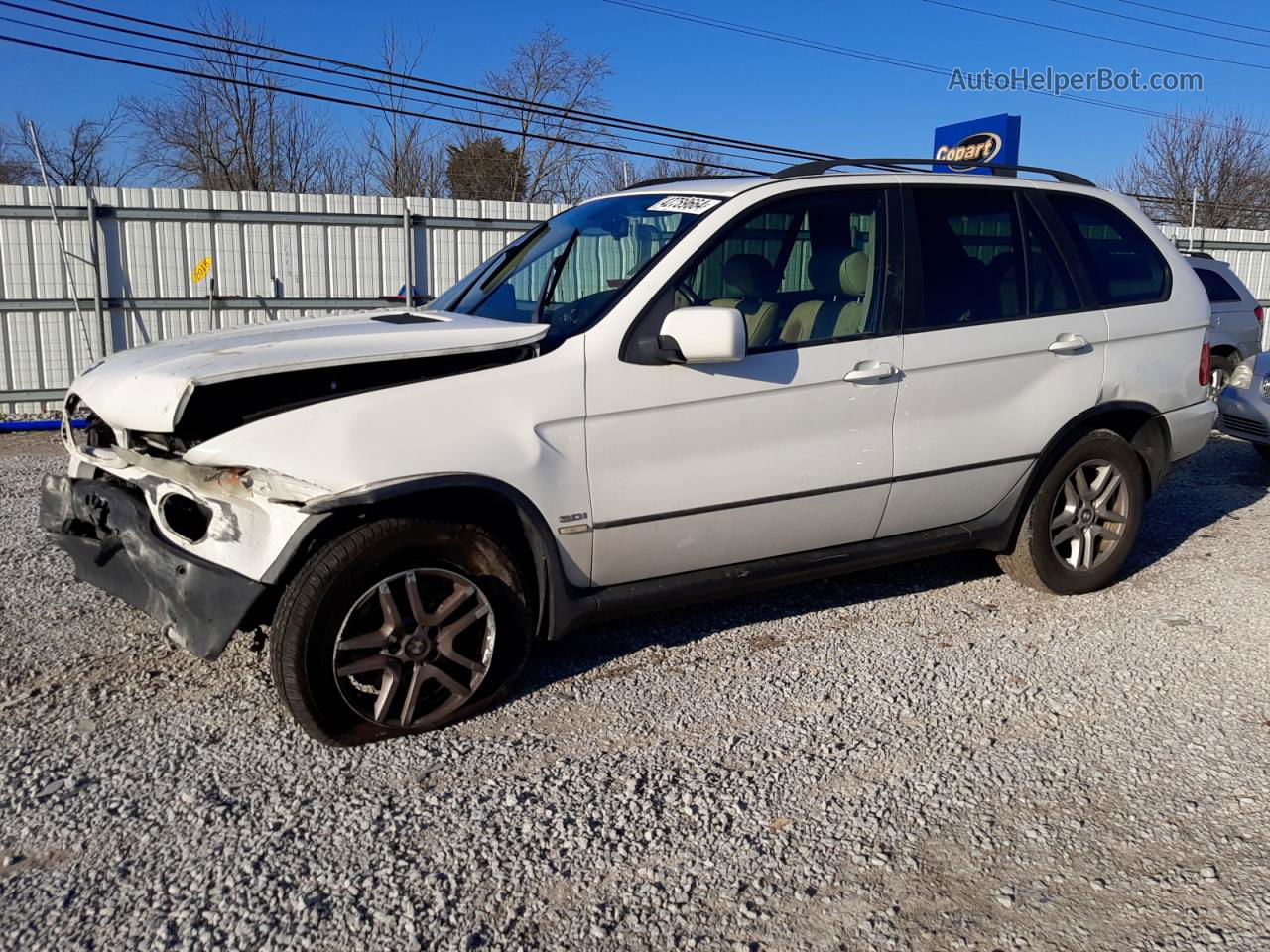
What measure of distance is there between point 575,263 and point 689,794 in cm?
229

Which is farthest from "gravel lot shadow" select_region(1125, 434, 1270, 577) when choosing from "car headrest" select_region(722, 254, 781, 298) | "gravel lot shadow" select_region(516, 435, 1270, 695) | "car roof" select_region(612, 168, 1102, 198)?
"car headrest" select_region(722, 254, 781, 298)

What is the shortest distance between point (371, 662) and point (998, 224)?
3.41m

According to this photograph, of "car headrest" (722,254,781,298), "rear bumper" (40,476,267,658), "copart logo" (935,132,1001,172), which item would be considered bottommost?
"rear bumper" (40,476,267,658)

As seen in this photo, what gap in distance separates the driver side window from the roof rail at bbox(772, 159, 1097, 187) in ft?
0.47

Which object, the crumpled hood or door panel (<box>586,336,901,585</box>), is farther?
door panel (<box>586,336,901,585</box>)

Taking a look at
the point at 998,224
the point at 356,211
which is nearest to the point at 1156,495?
the point at 998,224

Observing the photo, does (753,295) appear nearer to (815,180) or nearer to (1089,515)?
(815,180)

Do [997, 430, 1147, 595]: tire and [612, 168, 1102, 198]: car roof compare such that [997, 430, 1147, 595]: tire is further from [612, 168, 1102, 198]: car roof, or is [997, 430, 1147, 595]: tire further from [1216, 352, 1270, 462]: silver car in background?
[1216, 352, 1270, 462]: silver car in background

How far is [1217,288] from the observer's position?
35.9ft

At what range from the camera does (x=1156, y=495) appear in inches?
295

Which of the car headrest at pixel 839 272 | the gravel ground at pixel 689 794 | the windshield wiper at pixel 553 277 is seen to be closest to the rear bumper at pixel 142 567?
the gravel ground at pixel 689 794

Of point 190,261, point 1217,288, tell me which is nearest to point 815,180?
point 1217,288

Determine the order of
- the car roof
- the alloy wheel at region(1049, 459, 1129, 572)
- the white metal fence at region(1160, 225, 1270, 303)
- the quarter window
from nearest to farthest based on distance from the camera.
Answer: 1. the car roof
2. the quarter window
3. the alloy wheel at region(1049, 459, 1129, 572)
4. the white metal fence at region(1160, 225, 1270, 303)

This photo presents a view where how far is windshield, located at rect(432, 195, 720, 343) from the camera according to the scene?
3965 millimetres
